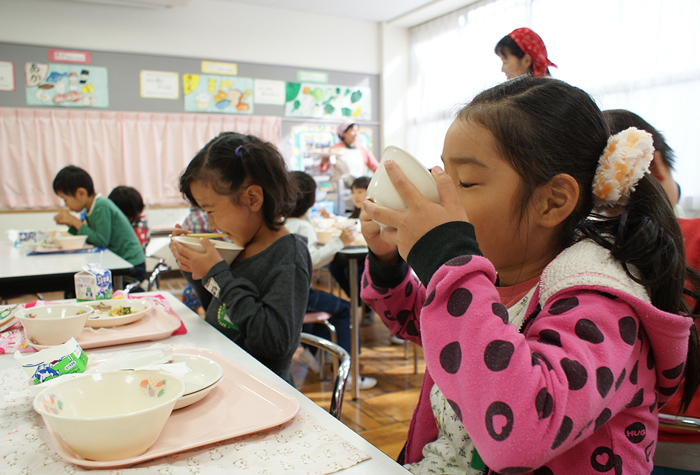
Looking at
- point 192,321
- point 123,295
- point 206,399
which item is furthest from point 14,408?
point 123,295

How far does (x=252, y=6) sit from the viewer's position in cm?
596

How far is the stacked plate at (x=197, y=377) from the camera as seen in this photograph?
0.68 m

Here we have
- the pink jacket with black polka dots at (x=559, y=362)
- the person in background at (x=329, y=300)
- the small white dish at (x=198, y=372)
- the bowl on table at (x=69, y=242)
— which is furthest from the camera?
the bowl on table at (x=69, y=242)

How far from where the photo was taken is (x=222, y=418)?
67 centimetres

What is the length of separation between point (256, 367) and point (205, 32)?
5686 mm

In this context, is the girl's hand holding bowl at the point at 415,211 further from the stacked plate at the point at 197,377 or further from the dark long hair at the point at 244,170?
the dark long hair at the point at 244,170

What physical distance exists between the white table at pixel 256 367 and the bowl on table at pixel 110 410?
8.0 inches

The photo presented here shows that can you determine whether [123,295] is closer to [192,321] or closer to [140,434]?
[192,321]

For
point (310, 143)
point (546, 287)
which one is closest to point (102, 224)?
point (546, 287)

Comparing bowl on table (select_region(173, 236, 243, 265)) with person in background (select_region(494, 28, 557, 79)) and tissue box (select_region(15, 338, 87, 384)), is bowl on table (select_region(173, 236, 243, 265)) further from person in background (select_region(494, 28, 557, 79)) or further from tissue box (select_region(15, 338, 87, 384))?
person in background (select_region(494, 28, 557, 79))

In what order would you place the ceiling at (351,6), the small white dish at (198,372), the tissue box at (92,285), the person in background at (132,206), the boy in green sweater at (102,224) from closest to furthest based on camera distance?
1. the small white dish at (198,372)
2. the tissue box at (92,285)
3. the boy in green sweater at (102,224)
4. the person in background at (132,206)
5. the ceiling at (351,6)

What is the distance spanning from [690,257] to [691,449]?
383mm

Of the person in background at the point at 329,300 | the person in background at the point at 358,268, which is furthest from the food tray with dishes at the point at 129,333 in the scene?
the person in background at the point at 358,268

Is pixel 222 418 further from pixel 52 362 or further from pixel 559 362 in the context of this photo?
pixel 559 362
